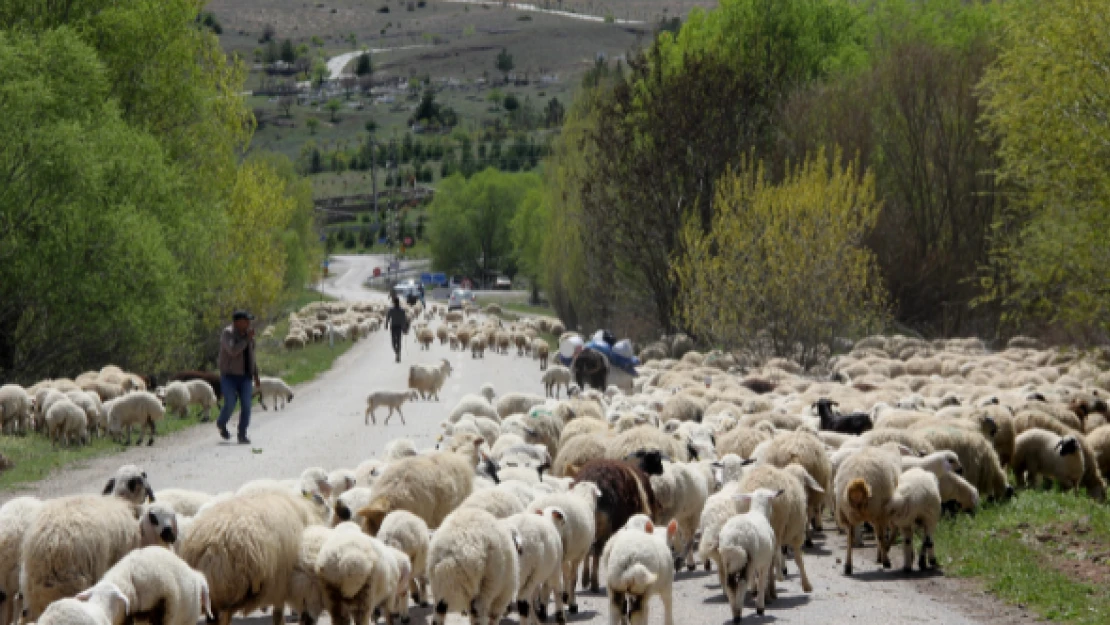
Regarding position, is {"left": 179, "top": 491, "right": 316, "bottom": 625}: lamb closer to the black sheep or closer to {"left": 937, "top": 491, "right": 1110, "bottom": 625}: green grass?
{"left": 937, "top": 491, "right": 1110, "bottom": 625}: green grass

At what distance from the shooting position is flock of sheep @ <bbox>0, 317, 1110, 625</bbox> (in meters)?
9.73

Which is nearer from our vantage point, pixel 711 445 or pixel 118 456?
pixel 711 445

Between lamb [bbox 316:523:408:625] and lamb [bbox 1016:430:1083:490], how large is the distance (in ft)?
35.5

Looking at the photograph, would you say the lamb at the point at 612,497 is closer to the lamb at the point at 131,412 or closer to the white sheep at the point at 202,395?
the lamb at the point at 131,412

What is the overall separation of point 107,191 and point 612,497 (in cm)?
2146

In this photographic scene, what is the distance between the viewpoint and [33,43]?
29.6 metres

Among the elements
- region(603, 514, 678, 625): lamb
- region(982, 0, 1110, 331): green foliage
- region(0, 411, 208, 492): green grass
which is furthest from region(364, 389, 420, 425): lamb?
region(603, 514, 678, 625): lamb

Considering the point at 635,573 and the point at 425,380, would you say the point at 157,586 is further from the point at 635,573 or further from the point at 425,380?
the point at 425,380

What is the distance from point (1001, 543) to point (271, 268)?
3708 cm

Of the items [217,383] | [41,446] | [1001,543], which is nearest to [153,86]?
[217,383]

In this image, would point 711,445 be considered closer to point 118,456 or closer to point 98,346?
point 118,456

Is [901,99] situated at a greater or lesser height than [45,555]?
greater


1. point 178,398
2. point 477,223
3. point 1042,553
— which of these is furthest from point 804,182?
point 477,223

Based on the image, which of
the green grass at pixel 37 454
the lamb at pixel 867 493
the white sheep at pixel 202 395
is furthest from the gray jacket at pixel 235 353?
the lamb at pixel 867 493
